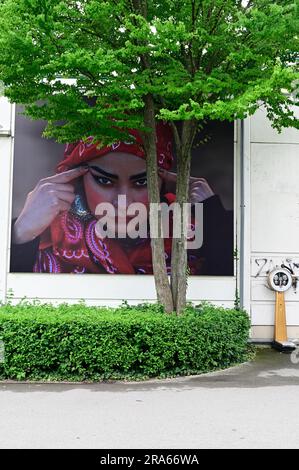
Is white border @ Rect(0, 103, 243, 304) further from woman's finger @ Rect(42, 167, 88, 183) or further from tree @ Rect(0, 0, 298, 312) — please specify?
tree @ Rect(0, 0, 298, 312)

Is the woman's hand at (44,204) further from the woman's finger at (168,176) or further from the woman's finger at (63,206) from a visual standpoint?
the woman's finger at (168,176)

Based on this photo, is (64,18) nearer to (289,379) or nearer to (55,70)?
(55,70)

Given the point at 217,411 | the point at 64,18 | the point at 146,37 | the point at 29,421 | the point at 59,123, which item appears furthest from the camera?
the point at 59,123

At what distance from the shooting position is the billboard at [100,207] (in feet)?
33.3

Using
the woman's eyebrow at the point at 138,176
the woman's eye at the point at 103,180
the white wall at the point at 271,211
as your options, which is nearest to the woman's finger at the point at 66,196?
the woman's eye at the point at 103,180

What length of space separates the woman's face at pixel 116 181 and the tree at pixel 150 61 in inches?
63.8

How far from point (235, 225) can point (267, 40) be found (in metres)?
4.27

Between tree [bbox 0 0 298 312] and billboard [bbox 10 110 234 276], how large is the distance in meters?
1.64

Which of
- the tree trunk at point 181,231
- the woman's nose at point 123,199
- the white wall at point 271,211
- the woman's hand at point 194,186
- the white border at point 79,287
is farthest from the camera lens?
the white wall at point 271,211

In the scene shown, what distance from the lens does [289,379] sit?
7.57 metres

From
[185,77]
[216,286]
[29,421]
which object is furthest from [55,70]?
[216,286]

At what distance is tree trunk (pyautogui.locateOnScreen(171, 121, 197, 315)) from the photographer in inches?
336

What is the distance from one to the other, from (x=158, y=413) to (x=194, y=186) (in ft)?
19.1

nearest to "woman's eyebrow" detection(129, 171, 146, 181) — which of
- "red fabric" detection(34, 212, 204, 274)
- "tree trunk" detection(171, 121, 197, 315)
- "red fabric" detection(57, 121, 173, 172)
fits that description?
"red fabric" detection(57, 121, 173, 172)
